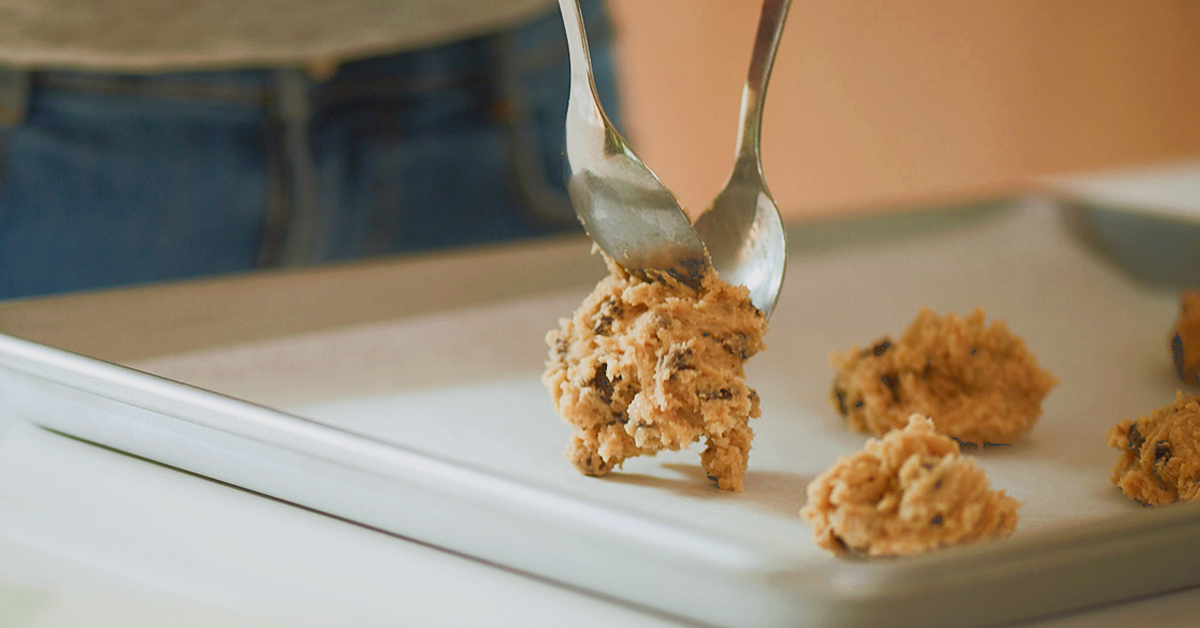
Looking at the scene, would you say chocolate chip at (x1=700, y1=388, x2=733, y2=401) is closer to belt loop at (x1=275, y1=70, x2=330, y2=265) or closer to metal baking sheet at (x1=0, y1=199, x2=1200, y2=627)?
metal baking sheet at (x1=0, y1=199, x2=1200, y2=627)

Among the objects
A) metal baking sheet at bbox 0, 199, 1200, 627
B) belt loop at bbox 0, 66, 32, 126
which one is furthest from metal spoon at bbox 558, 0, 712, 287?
belt loop at bbox 0, 66, 32, 126

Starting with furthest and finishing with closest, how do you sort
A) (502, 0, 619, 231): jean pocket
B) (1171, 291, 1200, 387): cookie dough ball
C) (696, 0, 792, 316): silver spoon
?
(502, 0, 619, 231): jean pocket → (1171, 291, 1200, 387): cookie dough ball → (696, 0, 792, 316): silver spoon

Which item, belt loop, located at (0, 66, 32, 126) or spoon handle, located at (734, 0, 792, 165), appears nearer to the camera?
spoon handle, located at (734, 0, 792, 165)

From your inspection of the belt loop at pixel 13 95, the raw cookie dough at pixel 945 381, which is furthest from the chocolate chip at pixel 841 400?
the belt loop at pixel 13 95

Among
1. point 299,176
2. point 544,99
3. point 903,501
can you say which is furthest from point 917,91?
point 903,501

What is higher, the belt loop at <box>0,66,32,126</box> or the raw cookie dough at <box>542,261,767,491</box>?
the belt loop at <box>0,66,32,126</box>

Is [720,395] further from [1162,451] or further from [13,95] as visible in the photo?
[13,95]
